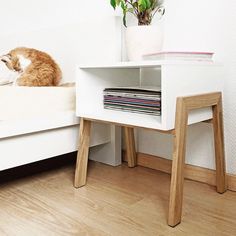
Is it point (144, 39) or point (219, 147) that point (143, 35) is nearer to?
point (144, 39)

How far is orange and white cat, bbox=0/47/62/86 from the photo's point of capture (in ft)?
4.31

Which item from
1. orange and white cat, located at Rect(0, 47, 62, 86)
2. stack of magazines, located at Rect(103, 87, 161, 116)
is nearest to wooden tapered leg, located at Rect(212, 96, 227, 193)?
stack of magazines, located at Rect(103, 87, 161, 116)

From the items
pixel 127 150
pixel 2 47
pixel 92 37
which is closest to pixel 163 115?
pixel 127 150

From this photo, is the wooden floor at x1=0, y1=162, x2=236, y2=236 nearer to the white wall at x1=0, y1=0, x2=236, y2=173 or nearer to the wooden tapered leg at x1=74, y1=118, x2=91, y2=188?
the wooden tapered leg at x1=74, y1=118, x2=91, y2=188

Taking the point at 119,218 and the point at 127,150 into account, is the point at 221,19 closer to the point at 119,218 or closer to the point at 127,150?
the point at 127,150

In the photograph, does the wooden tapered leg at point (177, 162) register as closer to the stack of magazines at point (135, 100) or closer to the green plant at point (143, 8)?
the stack of magazines at point (135, 100)

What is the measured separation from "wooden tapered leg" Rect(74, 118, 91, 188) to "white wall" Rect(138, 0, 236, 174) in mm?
428

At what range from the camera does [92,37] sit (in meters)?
1.51

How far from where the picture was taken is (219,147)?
1.13 metres

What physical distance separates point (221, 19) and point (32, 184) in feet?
3.54

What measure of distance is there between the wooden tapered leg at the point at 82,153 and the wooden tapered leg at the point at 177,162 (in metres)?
0.45

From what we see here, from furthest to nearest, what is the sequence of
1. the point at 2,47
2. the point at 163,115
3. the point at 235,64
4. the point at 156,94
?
the point at 2,47
the point at 235,64
the point at 156,94
the point at 163,115

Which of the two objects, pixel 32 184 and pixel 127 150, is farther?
pixel 127 150

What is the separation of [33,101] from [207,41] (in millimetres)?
779
